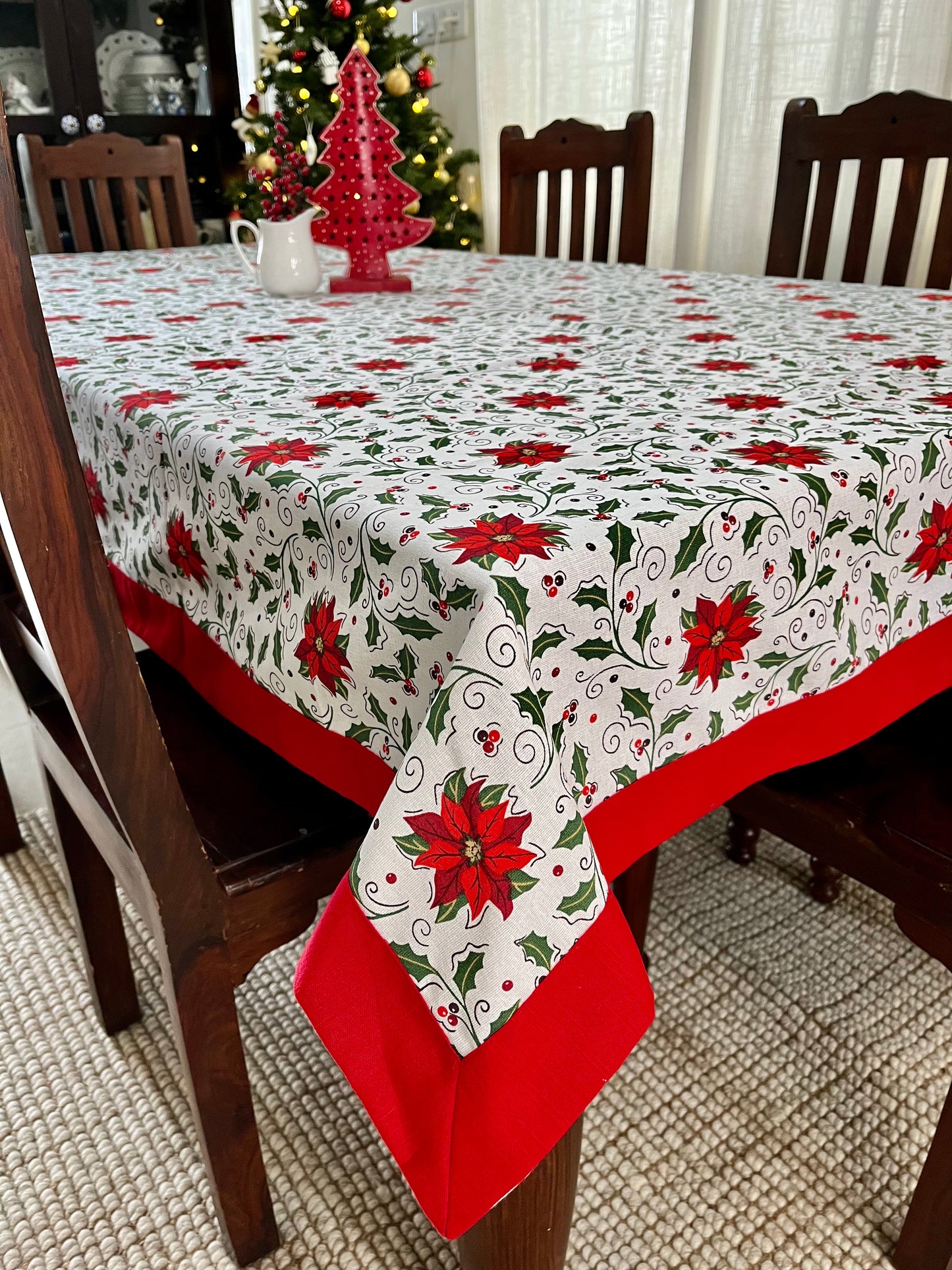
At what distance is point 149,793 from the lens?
600mm

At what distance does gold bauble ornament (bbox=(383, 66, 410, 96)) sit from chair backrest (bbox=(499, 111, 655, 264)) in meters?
1.15

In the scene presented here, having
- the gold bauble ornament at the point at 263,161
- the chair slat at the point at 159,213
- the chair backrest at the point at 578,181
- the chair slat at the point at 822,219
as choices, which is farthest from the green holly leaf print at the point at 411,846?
the gold bauble ornament at the point at 263,161

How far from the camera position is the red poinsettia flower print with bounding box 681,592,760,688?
537 mm

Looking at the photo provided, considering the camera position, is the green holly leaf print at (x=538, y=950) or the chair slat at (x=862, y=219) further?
the chair slat at (x=862, y=219)

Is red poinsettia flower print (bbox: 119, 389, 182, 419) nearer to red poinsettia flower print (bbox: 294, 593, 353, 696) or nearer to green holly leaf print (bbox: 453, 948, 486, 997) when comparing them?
red poinsettia flower print (bbox: 294, 593, 353, 696)

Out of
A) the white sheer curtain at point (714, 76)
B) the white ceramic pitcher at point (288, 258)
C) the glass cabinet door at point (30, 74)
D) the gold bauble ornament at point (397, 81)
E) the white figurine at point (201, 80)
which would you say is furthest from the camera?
the white figurine at point (201, 80)

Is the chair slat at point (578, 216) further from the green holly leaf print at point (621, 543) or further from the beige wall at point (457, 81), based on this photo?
the beige wall at point (457, 81)

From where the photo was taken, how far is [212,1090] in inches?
29.4

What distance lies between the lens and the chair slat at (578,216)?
5.85ft

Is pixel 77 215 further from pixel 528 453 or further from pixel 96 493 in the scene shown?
pixel 528 453

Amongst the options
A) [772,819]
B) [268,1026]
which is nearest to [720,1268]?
[772,819]

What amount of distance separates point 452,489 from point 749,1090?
2.64 feet

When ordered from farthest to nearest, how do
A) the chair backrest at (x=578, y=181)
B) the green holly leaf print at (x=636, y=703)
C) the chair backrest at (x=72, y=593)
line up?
the chair backrest at (x=578, y=181) → the green holly leaf print at (x=636, y=703) → the chair backrest at (x=72, y=593)

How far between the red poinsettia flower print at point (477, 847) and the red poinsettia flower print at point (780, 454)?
10.9 inches
